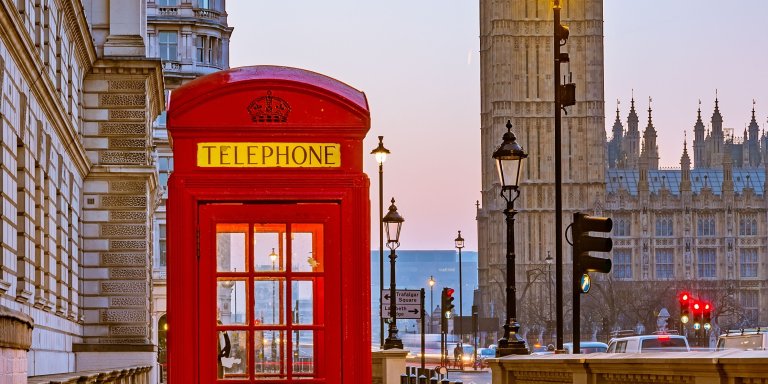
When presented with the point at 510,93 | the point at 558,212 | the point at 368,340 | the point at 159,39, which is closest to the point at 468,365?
the point at 159,39

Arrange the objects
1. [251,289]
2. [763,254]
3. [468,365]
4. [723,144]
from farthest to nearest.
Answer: [723,144], [763,254], [468,365], [251,289]

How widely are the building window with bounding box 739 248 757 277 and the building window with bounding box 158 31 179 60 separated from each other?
290 ft

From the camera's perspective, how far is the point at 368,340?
9.31 meters

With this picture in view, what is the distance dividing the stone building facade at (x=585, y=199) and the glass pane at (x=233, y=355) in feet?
376

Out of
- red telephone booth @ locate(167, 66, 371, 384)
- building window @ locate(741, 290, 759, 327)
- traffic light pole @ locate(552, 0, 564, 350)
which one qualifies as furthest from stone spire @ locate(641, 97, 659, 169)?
red telephone booth @ locate(167, 66, 371, 384)

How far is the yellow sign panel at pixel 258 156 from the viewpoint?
9.27 m

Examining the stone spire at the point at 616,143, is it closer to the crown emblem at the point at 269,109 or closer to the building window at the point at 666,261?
the building window at the point at 666,261

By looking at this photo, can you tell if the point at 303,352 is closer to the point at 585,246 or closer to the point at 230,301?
the point at 230,301

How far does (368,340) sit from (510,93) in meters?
127

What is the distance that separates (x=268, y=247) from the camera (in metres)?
9.13

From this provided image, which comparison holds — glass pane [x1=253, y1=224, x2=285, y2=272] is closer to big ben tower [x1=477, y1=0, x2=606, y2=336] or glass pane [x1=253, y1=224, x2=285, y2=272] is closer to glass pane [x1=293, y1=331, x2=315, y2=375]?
glass pane [x1=293, y1=331, x2=315, y2=375]

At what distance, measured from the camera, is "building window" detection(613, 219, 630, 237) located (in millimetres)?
143125

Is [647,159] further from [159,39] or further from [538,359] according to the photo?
[538,359]

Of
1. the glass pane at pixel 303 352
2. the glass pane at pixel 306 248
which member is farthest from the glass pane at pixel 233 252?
the glass pane at pixel 303 352
